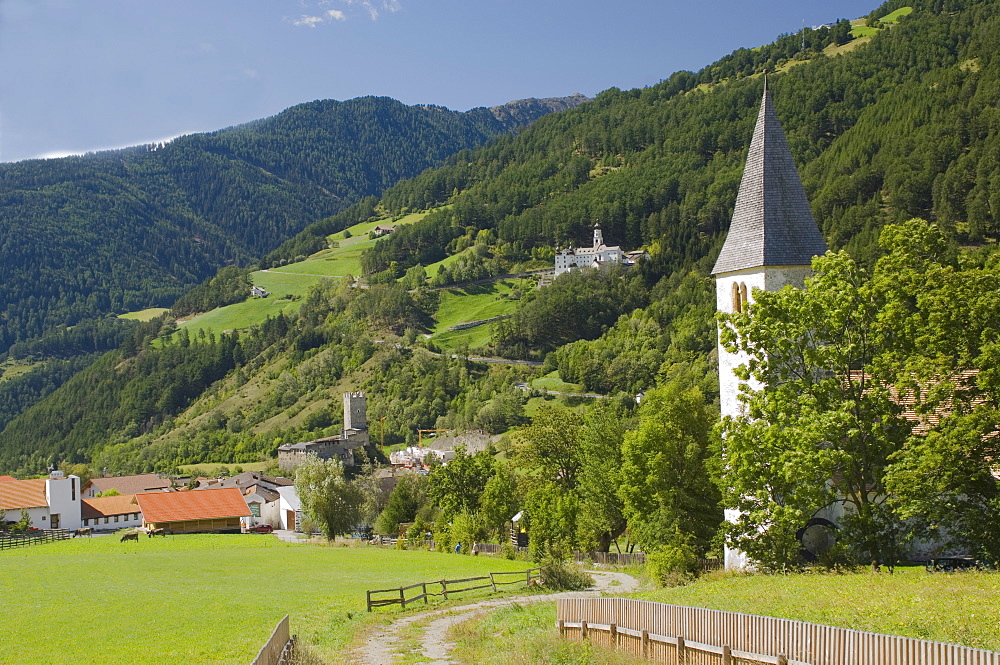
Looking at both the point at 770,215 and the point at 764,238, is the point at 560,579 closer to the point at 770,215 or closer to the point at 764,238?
the point at 764,238

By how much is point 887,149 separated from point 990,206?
37320mm

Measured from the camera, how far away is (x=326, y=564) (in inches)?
1994

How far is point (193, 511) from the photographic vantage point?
287ft

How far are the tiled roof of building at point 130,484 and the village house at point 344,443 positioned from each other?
1925 cm

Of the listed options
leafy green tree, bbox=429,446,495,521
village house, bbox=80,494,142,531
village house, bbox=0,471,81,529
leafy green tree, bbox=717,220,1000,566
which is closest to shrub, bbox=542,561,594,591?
leafy green tree, bbox=717,220,1000,566

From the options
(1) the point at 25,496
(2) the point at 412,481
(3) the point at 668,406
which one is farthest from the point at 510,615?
(1) the point at 25,496

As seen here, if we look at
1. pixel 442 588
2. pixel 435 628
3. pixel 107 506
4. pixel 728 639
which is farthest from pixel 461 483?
pixel 728 639

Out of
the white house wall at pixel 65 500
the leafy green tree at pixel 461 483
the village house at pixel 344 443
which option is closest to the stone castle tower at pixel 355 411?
the village house at pixel 344 443

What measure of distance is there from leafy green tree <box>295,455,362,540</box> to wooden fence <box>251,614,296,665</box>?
53.6 meters

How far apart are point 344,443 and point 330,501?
66952mm

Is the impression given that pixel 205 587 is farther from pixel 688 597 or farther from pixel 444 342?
pixel 444 342

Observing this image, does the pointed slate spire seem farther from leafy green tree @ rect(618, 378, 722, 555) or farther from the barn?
the barn

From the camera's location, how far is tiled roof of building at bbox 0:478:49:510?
3406 inches

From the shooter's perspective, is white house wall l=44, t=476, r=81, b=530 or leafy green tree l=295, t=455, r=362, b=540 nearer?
leafy green tree l=295, t=455, r=362, b=540
